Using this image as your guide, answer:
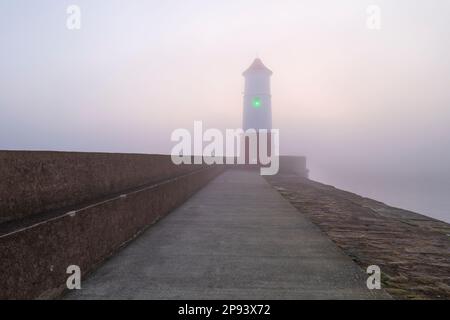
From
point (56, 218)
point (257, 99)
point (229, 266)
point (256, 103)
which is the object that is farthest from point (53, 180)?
point (257, 99)

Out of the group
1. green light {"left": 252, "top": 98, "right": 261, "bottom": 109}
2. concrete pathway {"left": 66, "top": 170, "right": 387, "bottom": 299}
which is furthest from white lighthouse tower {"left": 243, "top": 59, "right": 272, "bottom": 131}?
concrete pathway {"left": 66, "top": 170, "right": 387, "bottom": 299}

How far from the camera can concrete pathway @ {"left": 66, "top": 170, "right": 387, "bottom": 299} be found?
9.16ft

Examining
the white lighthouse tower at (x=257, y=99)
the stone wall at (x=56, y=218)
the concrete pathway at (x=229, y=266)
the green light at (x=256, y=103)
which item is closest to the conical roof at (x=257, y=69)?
the white lighthouse tower at (x=257, y=99)

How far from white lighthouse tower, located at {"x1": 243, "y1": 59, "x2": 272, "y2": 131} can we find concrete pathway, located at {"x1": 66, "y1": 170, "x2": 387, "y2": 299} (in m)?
32.8

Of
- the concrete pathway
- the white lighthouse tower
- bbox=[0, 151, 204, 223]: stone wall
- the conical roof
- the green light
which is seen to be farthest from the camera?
the conical roof

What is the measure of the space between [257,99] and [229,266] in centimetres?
3644

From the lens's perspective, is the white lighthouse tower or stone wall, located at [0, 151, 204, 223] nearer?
stone wall, located at [0, 151, 204, 223]

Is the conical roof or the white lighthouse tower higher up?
the conical roof

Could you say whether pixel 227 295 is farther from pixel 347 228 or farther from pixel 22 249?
pixel 347 228

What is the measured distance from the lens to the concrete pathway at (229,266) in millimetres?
2791

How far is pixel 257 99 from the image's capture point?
1513 inches

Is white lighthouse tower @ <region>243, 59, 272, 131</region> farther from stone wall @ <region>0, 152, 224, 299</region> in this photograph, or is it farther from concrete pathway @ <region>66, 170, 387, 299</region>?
stone wall @ <region>0, 152, 224, 299</region>

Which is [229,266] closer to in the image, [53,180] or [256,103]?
[53,180]

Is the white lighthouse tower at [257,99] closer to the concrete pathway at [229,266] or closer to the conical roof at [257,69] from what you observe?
the conical roof at [257,69]
